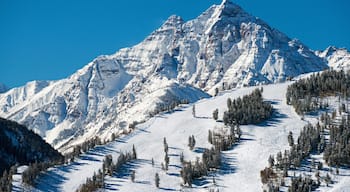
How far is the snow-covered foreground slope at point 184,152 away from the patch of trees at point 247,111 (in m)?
2.09

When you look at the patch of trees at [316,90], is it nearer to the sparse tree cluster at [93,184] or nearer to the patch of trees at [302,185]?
the patch of trees at [302,185]

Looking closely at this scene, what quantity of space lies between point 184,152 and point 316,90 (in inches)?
1781

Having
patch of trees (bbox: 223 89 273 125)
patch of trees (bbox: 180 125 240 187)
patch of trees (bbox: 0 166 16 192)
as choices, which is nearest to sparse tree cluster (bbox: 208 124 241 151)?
patch of trees (bbox: 180 125 240 187)

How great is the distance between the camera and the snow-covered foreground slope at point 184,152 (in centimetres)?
14041

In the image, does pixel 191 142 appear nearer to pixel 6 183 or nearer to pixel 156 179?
pixel 156 179

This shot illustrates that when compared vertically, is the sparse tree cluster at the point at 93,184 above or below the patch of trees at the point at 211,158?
below

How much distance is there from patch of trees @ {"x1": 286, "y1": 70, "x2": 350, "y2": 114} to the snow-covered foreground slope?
274 cm

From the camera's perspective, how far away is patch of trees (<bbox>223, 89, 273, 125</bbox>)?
566 feet

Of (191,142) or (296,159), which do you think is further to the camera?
(191,142)

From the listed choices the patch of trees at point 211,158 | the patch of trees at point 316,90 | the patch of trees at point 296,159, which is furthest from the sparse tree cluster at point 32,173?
the patch of trees at point 316,90

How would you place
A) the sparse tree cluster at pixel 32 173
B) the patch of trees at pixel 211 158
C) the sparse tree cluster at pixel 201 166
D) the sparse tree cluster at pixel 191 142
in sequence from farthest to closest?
the sparse tree cluster at pixel 191 142
the sparse tree cluster at pixel 32 173
the patch of trees at pixel 211 158
the sparse tree cluster at pixel 201 166

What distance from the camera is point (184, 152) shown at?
525ft

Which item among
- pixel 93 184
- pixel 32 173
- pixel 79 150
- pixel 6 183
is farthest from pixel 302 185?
pixel 79 150

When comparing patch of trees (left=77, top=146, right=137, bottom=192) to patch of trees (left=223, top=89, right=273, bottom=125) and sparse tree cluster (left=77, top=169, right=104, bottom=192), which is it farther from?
patch of trees (left=223, top=89, right=273, bottom=125)
